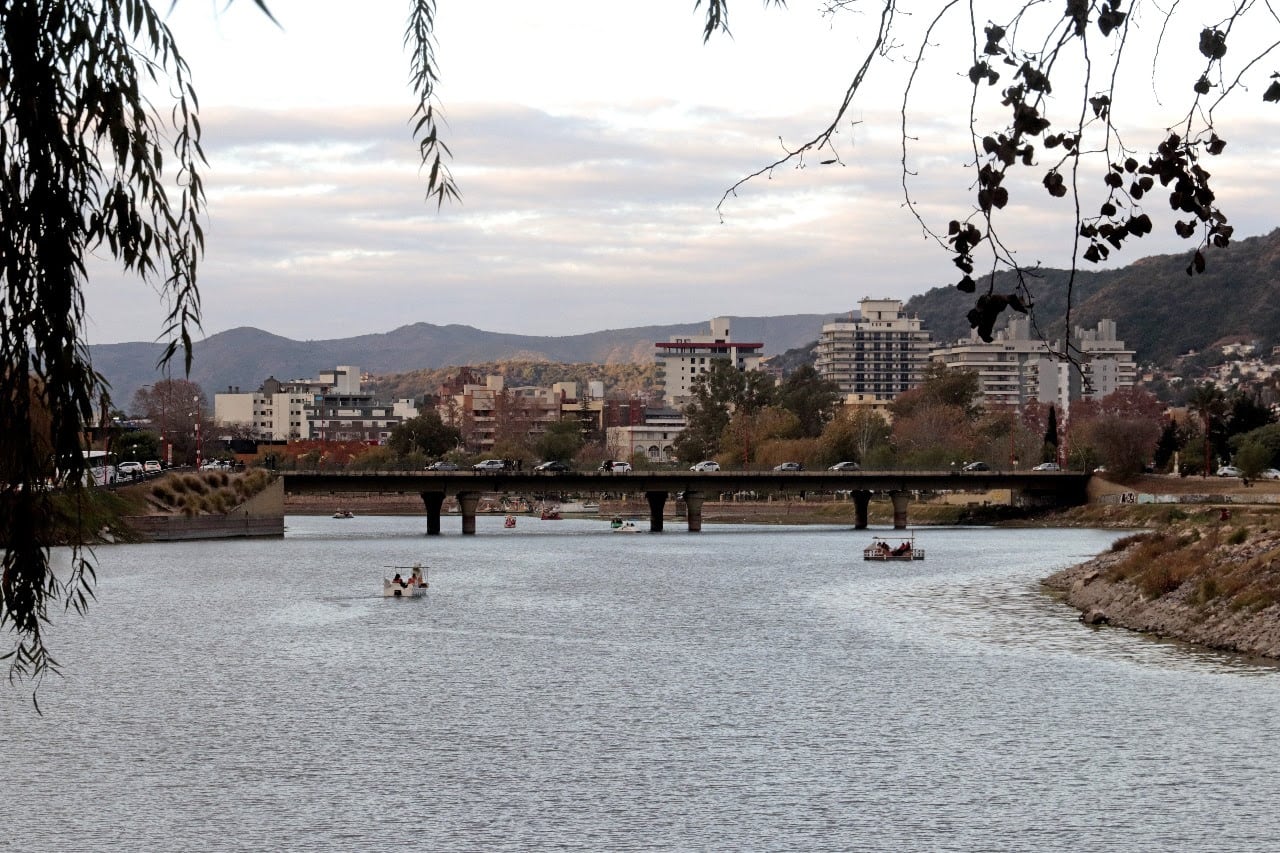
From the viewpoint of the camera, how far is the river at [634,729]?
34.9m

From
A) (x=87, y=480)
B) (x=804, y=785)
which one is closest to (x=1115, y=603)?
(x=804, y=785)

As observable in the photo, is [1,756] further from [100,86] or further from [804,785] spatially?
[100,86]

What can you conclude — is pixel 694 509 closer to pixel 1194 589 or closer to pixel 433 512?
pixel 433 512

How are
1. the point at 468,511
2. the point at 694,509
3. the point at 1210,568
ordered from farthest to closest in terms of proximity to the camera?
the point at 694,509
the point at 468,511
the point at 1210,568

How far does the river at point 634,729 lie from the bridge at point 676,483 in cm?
6166

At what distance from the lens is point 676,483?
160 m

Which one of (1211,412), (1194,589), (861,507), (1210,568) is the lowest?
(1194,589)

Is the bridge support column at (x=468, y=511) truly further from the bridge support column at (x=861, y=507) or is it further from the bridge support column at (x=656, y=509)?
the bridge support column at (x=861, y=507)

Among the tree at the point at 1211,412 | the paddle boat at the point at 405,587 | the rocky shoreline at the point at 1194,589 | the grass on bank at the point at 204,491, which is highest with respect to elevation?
the tree at the point at 1211,412

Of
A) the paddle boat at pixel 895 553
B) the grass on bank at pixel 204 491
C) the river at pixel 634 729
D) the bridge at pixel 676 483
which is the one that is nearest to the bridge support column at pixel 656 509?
the bridge at pixel 676 483

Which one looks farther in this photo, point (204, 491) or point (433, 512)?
point (433, 512)

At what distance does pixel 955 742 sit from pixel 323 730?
1656 centimetres

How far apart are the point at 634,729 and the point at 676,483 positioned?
11421cm

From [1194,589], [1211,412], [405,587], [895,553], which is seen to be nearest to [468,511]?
[895,553]
